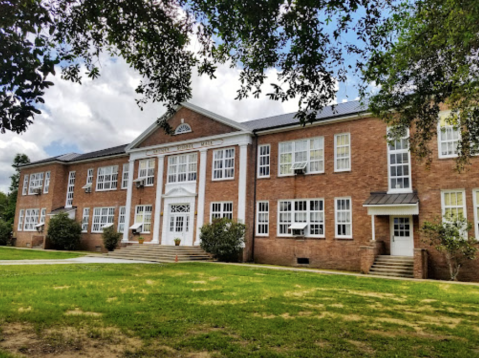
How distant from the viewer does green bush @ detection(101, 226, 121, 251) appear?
2678 cm

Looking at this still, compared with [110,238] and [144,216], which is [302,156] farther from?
[110,238]

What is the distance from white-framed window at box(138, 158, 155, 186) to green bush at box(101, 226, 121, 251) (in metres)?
4.06

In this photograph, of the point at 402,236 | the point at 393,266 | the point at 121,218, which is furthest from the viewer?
the point at 121,218

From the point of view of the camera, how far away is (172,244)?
24.9 meters

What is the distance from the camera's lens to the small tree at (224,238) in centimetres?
2066

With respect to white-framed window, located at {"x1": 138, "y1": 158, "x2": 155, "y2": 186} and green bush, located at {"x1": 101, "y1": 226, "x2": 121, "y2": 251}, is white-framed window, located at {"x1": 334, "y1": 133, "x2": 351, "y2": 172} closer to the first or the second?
white-framed window, located at {"x1": 138, "y1": 158, "x2": 155, "y2": 186}

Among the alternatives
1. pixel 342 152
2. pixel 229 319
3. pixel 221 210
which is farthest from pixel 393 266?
pixel 229 319

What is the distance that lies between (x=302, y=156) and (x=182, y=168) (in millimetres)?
8483

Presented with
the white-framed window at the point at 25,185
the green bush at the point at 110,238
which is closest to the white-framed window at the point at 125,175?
the green bush at the point at 110,238

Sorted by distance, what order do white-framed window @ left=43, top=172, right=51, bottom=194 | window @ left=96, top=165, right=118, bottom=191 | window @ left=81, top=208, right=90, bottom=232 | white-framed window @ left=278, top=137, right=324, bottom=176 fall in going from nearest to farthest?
white-framed window @ left=278, top=137, right=324, bottom=176 < window @ left=96, top=165, right=118, bottom=191 < window @ left=81, top=208, right=90, bottom=232 < white-framed window @ left=43, top=172, right=51, bottom=194

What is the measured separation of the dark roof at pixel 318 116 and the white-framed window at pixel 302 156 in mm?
1173

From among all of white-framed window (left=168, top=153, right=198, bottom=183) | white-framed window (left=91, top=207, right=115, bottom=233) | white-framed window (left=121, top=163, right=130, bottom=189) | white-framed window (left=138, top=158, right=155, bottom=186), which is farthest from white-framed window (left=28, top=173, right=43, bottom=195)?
white-framed window (left=168, top=153, right=198, bottom=183)

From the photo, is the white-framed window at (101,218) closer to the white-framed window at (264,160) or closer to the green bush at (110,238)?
the green bush at (110,238)

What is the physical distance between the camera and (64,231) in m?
29.1
